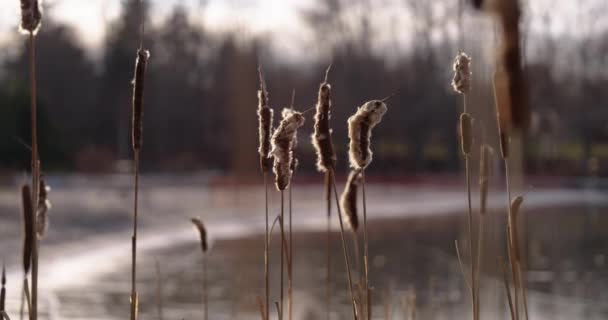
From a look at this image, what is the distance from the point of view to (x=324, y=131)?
1.79 metres

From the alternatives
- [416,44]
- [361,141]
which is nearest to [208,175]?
[416,44]

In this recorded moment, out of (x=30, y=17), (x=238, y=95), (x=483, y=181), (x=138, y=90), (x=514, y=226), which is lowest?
(x=514, y=226)

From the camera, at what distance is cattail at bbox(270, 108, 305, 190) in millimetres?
1822

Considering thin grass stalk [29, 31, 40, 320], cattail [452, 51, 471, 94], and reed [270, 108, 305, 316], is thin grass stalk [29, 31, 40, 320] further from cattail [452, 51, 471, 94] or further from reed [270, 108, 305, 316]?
cattail [452, 51, 471, 94]

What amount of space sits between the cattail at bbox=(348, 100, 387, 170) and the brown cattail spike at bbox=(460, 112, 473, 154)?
151 millimetres

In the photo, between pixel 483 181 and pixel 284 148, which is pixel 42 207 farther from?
pixel 483 181

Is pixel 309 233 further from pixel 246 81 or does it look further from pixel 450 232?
pixel 246 81

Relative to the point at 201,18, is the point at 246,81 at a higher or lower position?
lower

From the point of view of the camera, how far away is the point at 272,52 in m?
47.3

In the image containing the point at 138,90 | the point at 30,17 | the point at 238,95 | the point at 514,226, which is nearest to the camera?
the point at 30,17

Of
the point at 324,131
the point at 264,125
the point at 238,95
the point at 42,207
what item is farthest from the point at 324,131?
the point at 238,95

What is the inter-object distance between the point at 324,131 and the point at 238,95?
124 feet

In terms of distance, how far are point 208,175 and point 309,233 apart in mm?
19193

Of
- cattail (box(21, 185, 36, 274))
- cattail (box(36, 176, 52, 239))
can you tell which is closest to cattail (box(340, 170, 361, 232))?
cattail (box(36, 176, 52, 239))
